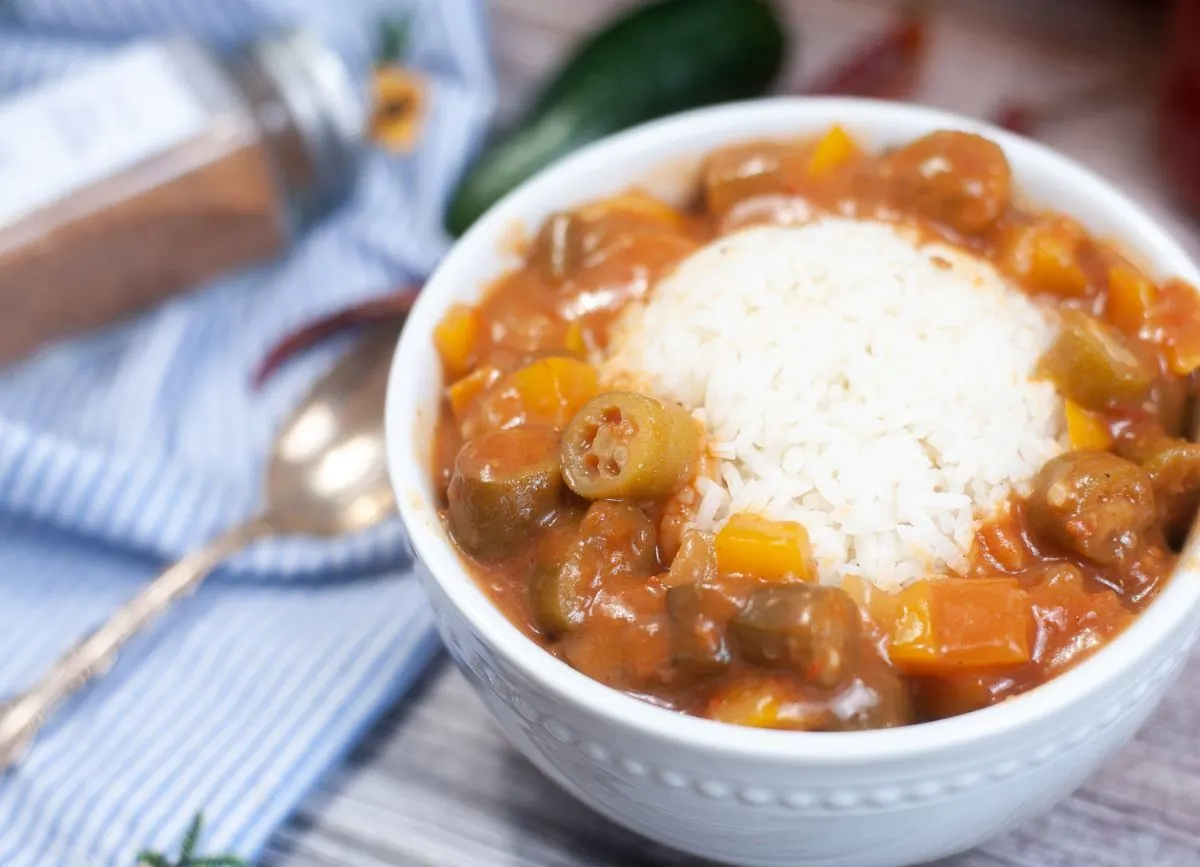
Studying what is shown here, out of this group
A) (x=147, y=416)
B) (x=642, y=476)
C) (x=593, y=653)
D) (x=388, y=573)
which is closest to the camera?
(x=593, y=653)

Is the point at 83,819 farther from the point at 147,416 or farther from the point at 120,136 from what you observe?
the point at 120,136

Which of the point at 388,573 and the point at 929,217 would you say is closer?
the point at 929,217

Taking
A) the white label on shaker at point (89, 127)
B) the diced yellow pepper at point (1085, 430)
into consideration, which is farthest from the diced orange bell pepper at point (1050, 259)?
the white label on shaker at point (89, 127)

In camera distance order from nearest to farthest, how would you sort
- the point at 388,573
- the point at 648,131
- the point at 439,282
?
the point at 439,282, the point at 648,131, the point at 388,573

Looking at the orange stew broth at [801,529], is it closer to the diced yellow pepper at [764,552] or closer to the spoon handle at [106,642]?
the diced yellow pepper at [764,552]

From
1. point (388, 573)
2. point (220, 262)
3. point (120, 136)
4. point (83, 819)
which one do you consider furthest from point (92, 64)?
point (83, 819)

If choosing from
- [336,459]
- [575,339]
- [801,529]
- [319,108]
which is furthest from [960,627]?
[319,108]

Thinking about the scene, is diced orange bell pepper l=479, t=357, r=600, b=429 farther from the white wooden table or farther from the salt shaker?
the salt shaker
